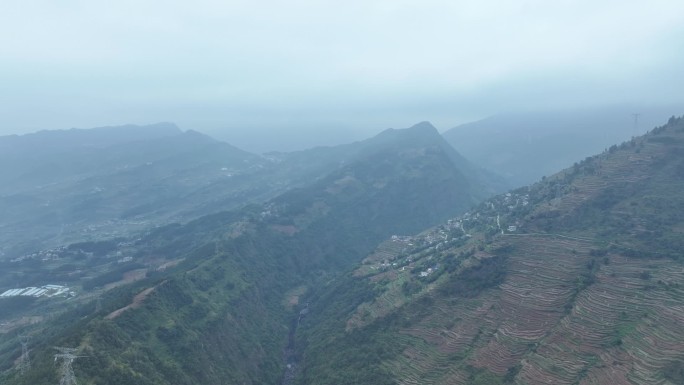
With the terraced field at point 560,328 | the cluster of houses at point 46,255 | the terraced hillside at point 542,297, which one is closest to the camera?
the terraced field at point 560,328

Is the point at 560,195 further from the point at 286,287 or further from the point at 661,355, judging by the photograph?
the point at 286,287

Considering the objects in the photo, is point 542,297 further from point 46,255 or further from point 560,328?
point 46,255

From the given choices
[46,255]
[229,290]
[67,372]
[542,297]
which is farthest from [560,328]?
[46,255]

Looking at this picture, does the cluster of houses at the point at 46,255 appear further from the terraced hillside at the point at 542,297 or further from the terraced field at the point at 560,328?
the terraced field at the point at 560,328

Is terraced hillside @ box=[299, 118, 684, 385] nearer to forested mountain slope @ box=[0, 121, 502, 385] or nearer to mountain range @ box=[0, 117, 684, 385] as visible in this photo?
mountain range @ box=[0, 117, 684, 385]

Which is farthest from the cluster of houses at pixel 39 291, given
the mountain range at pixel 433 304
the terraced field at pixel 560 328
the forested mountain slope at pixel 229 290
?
the terraced field at pixel 560 328
